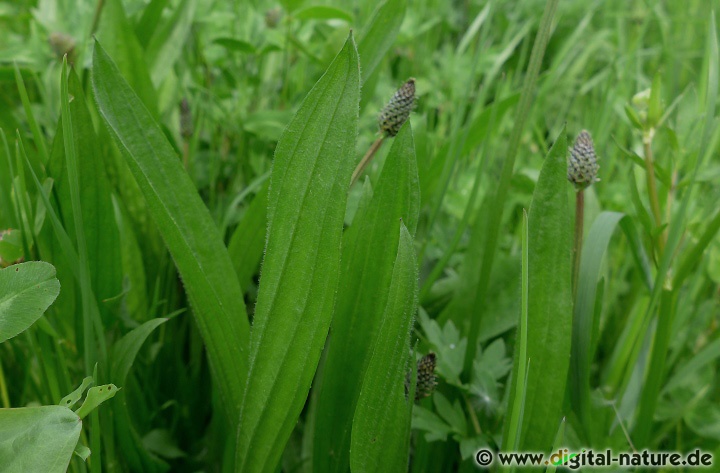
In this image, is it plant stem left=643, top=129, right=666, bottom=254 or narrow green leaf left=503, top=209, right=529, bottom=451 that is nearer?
narrow green leaf left=503, top=209, right=529, bottom=451

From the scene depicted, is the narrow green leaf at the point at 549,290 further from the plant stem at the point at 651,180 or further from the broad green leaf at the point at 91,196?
the broad green leaf at the point at 91,196

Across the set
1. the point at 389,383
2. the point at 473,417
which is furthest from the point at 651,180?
the point at 389,383

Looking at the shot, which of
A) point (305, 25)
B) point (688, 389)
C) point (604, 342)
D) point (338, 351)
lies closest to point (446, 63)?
point (305, 25)

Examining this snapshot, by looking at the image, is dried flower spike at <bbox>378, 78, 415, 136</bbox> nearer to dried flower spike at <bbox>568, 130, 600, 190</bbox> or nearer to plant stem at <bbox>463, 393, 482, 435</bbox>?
dried flower spike at <bbox>568, 130, 600, 190</bbox>

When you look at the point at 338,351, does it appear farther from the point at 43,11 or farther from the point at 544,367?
the point at 43,11

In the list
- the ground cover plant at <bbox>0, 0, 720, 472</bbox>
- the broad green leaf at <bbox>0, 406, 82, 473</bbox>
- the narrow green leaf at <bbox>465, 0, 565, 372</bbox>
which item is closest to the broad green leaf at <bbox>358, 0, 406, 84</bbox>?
the ground cover plant at <bbox>0, 0, 720, 472</bbox>

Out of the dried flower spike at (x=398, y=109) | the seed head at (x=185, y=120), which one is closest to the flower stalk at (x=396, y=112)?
the dried flower spike at (x=398, y=109)
